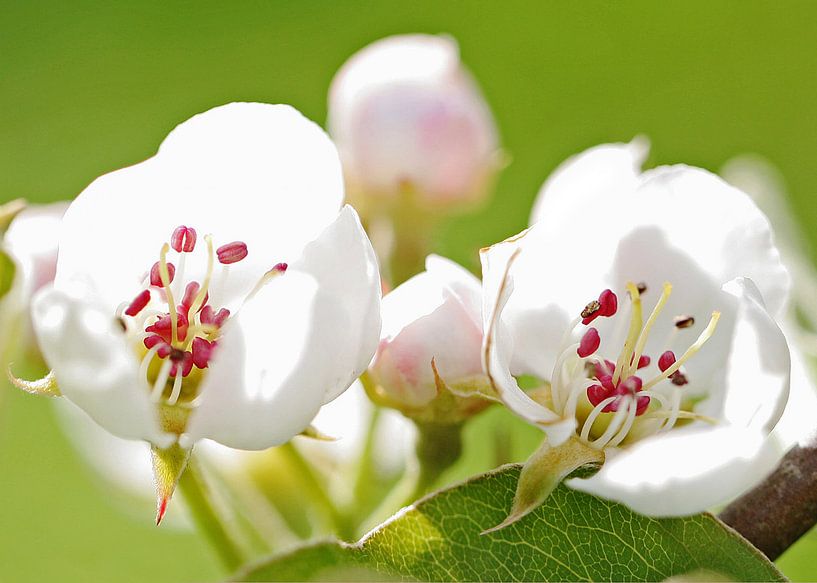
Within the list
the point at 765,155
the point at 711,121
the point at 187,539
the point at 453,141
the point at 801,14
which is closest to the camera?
the point at 453,141

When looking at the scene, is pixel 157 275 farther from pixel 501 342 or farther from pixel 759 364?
pixel 759 364

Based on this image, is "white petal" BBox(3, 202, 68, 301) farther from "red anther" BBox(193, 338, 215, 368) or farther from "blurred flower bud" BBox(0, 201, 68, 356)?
"red anther" BBox(193, 338, 215, 368)

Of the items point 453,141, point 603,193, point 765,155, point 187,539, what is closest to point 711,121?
point 765,155

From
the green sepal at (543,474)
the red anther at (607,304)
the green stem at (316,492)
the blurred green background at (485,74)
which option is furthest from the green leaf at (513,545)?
the blurred green background at (485,74)

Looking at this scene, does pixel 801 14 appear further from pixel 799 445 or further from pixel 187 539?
pixel 799 445

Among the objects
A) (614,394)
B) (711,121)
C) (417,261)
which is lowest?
(711,121)

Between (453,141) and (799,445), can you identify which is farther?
(453,141)

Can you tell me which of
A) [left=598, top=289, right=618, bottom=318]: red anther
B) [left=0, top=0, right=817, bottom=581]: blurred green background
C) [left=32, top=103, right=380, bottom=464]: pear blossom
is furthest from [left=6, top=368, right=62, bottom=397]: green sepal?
[left=0, top=0, right=817, bottom=581]: blurred green background

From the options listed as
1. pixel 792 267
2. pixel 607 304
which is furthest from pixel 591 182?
pixel 792 267
